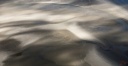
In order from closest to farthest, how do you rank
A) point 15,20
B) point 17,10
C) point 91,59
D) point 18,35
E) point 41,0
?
1. point 91,59
2. point 18,35
3. point 15,20
4. point 17,10
5. point 41,0

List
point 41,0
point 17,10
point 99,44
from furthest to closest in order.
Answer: point 41,0
point 17,10
point 99,44

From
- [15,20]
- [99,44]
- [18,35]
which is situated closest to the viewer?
[99,44]

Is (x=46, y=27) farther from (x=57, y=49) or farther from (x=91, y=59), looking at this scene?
(x=91, y=59)

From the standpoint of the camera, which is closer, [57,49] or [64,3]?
[57,49]

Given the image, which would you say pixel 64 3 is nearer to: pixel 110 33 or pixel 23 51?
pixel 110 33

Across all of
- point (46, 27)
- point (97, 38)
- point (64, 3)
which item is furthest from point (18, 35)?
point (64, 3)

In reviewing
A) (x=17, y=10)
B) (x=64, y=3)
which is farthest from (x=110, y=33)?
(x=17, y=10)
